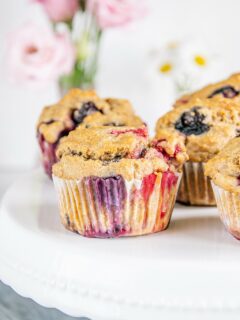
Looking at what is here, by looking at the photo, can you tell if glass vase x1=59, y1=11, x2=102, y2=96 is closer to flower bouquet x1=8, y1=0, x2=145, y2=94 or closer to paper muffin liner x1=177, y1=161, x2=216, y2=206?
flower bouquet x1=8, y1=0, x2=145, y2=94

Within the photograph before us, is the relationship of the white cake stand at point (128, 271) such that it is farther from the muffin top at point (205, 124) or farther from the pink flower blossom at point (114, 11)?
the pink flower blossom at point (114, 11)

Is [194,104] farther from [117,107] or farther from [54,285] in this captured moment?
[54,285]

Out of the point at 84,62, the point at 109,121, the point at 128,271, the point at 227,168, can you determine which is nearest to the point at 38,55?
the point at 84,62

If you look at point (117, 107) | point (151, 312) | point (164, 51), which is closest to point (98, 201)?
point (151, 312)

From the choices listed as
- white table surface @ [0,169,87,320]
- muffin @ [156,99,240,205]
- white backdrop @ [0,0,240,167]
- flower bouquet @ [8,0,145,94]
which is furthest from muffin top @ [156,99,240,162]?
white backdrop @ [0,0,240,167]

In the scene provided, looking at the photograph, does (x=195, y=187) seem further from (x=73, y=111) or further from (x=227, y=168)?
(x=73, y=111)

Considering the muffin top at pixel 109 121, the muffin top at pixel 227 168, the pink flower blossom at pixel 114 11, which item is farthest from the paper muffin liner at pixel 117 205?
the pink flower blossom at pixel 114 11
